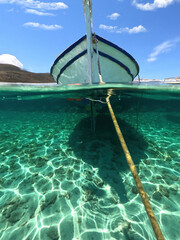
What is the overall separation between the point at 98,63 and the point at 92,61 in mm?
1083

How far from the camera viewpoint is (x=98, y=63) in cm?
782

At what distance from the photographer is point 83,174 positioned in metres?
4.77

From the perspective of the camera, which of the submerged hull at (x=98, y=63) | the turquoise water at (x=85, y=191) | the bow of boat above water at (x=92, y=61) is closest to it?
the turquoise water at (x=85, y=191)

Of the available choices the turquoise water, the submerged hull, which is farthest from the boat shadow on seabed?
the submerged hull

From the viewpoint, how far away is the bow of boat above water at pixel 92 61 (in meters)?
8.04

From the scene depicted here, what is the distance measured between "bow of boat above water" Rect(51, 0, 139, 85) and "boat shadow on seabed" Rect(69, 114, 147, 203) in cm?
376

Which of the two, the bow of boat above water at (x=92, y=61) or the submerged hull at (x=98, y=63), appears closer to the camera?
the bow of boat above water at (x=92, y=61)

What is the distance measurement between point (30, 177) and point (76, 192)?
202cm

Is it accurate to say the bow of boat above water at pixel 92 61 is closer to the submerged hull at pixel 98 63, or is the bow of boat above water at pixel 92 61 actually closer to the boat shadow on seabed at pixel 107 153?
the submerged hull at pixel 98 63

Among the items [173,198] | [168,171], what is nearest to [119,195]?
[173,198]

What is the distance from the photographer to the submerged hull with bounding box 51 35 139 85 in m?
8.52

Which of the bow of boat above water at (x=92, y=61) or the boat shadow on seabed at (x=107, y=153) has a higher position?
the bow of boat above water at (x=92, y=61)

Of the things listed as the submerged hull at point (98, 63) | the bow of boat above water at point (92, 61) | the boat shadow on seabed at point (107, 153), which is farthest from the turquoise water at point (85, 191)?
the submerged hull at point (98, 63)

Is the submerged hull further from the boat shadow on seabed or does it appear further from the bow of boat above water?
the boat shadow on seabed
